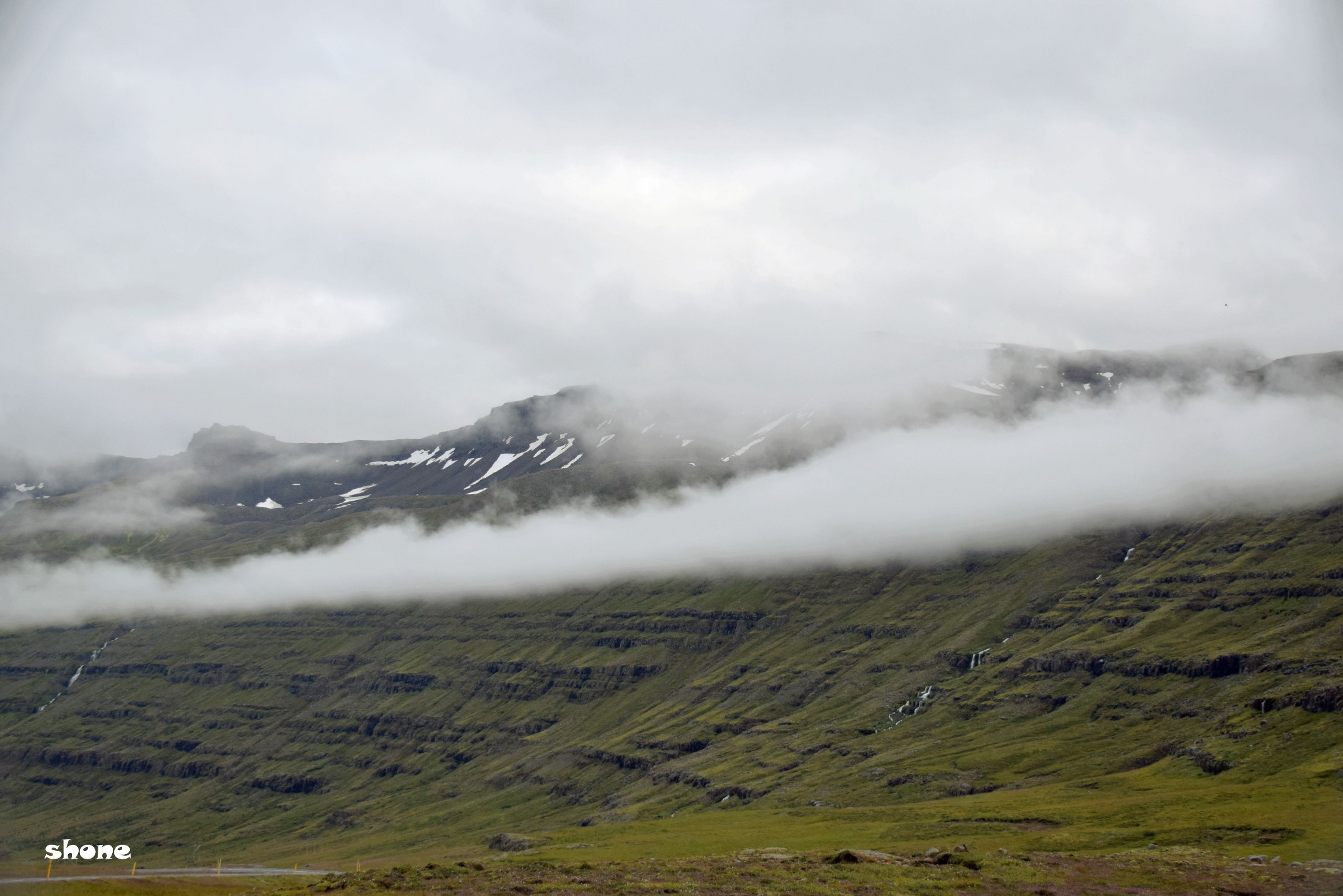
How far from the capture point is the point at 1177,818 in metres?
172

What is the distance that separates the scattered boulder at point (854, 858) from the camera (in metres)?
92.5

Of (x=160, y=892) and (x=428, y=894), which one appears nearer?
(x=428, y=894)

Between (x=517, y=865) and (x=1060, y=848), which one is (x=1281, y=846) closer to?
(x=1060, y=848)

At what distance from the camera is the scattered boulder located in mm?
92500

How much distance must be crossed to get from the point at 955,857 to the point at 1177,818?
321 feet

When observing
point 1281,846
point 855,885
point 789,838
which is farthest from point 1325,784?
point 855,885

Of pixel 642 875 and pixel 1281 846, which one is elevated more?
pixel 642 875

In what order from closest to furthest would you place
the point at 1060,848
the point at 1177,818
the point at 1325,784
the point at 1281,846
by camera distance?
the point at 1281,846 → the point at 1060,848 → the point at 1177,818 → the point at 1325,784

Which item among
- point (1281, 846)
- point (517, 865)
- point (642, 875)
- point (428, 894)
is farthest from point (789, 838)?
point (428, 894)

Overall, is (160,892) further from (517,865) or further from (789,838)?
(789,838)

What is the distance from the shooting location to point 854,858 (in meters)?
93.3

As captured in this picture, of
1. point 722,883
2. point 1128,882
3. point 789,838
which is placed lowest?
point 789,838

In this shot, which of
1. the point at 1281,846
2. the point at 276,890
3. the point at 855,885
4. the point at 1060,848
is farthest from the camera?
the point at 1060,848

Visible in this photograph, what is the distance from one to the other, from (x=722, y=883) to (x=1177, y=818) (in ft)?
397
